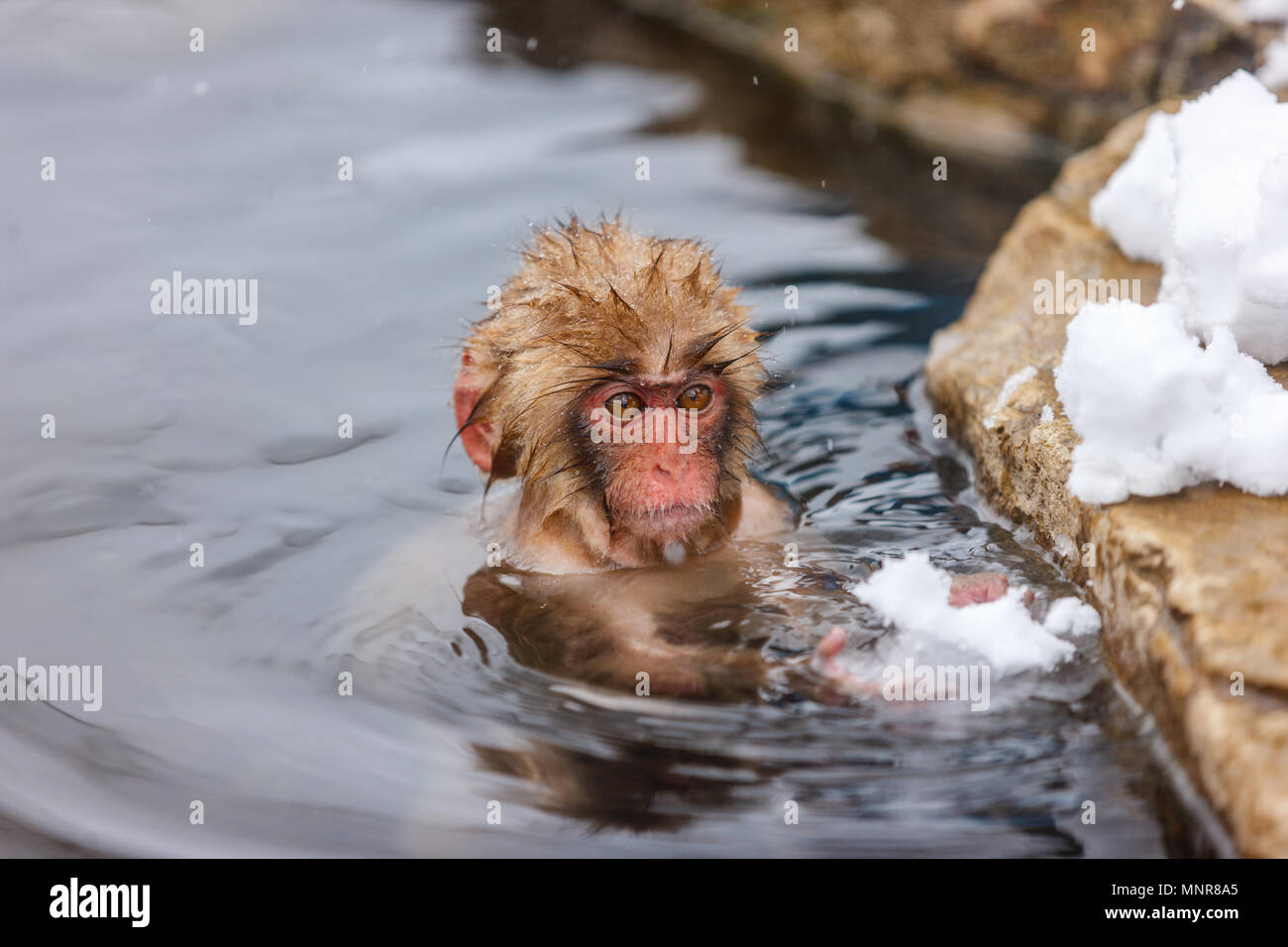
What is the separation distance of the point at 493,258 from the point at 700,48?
10.9 feet

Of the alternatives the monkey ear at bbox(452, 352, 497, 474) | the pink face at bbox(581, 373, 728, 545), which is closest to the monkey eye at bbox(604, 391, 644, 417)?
the pink face at bbox(581, 373, 728, 545)

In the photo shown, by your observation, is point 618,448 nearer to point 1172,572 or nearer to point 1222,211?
point 1172,572

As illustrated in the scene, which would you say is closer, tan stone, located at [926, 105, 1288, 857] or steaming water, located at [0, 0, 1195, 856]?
tan stone, located at [926, 105, 1288, 857]

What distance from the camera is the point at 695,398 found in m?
3.80

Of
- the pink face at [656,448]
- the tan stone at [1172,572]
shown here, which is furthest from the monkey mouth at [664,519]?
the tan stone at [1172,572]

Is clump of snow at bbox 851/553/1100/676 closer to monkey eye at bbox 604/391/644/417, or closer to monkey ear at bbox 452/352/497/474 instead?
monkey eye at bbox 604/391/644/417

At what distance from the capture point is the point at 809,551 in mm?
4148

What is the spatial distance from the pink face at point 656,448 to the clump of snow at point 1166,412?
100 centimetres

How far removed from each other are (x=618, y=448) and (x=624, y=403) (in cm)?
12

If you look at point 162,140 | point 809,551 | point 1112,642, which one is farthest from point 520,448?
point 162,140

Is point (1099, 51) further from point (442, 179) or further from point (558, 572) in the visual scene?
point (558, 572)

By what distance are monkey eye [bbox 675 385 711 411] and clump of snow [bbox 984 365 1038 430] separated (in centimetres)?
105

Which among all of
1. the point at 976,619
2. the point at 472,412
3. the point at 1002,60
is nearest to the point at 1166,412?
the point at 976,619

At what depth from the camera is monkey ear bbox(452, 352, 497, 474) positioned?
13.2 feet
